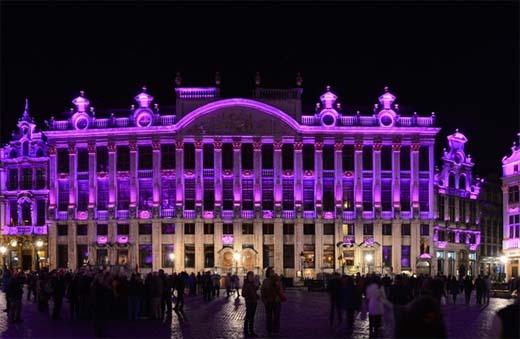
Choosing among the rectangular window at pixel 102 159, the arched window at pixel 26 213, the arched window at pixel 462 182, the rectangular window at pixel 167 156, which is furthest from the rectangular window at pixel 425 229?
the arched window at pixel 26 213

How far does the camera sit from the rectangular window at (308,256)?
74312 millimetres

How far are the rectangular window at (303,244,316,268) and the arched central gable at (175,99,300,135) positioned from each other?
382 inches

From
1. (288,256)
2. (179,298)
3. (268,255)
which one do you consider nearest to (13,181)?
(268,255)

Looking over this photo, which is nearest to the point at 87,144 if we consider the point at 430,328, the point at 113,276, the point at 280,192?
the point at 280,192

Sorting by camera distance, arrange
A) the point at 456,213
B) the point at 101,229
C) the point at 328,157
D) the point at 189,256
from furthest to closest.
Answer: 1. the point at 456,213
2. the point at 101,229
3. the point at 328,157
4. the point at 189,256

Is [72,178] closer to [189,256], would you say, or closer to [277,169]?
[189,256]

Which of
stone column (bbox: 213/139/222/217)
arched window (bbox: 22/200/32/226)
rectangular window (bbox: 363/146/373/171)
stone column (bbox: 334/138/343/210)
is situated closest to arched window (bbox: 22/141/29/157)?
arched window (bbox: 22/200/32/226)

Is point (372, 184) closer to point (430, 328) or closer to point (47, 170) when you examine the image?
point (47, 170)

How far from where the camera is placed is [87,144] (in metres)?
76.4

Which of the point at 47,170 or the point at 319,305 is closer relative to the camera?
the point at 319,305

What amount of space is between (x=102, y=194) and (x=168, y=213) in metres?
6.23

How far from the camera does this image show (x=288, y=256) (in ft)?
245

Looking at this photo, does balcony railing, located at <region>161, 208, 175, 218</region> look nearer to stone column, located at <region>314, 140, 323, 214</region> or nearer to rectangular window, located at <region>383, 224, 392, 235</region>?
stone column, located at <region>314, 140, 323, 214</region>

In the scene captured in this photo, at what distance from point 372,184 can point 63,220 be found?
87.3ft
